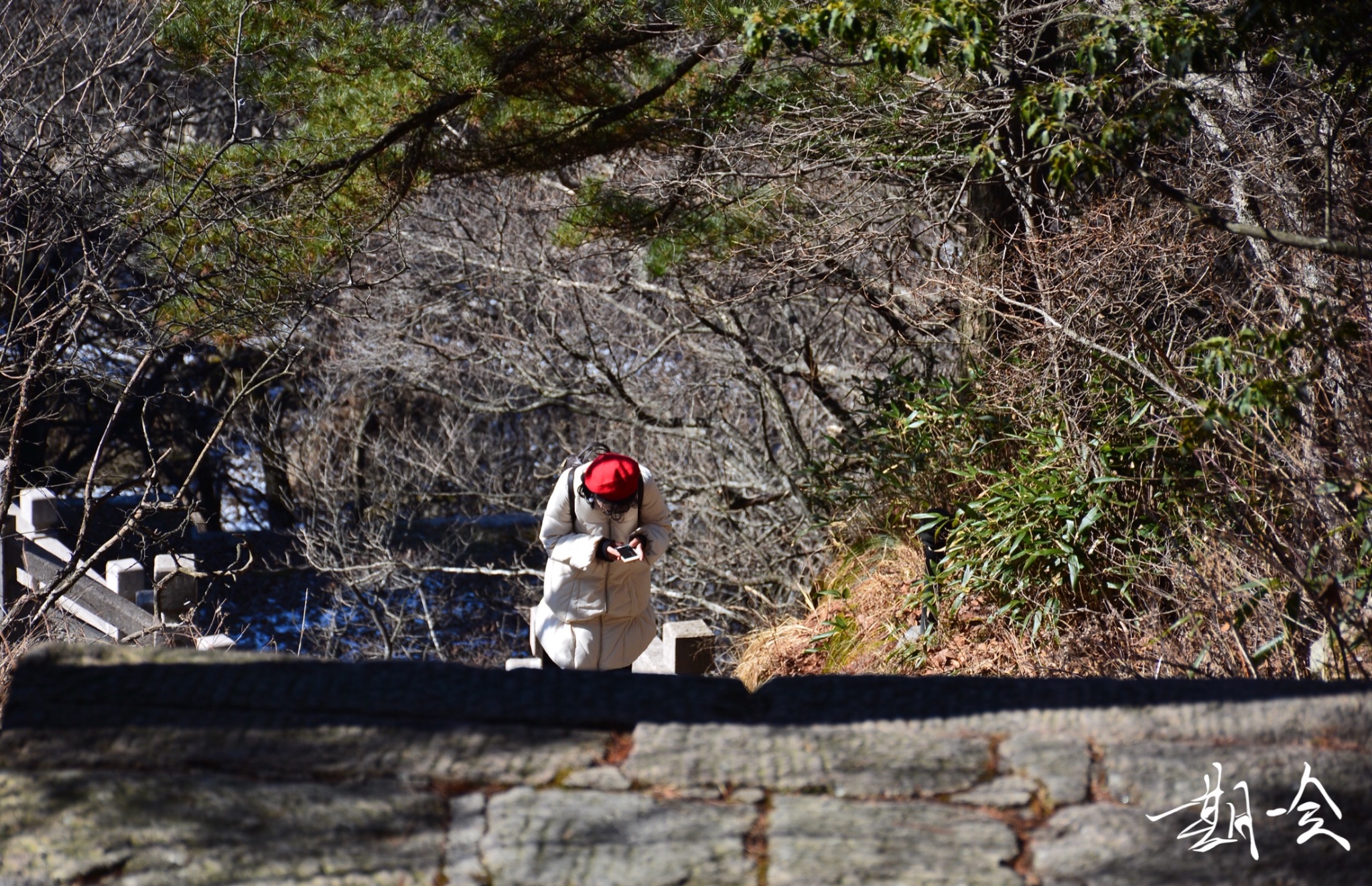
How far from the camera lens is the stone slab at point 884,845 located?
1.59 m

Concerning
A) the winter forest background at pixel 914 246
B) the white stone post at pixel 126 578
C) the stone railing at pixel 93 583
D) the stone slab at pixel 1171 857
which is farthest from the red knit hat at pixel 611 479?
the white stone post at pixel 126 578

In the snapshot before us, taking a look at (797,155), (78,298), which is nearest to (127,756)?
(78,298)

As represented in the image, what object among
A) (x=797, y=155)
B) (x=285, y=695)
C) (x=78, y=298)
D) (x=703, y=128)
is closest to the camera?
(x=285, y=695)

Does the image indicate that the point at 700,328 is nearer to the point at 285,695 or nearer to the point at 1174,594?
the point at 1174,594

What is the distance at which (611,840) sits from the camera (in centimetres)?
166

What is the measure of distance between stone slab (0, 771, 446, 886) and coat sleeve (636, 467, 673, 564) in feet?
8.71

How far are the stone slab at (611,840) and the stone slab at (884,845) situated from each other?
62mm

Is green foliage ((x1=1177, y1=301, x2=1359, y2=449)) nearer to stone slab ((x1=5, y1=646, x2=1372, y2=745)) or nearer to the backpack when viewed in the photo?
stone slab ((x1=5, y1=646, x2=1372, y2=745))

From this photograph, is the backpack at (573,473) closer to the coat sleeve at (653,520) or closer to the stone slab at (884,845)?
the coat sleeve at (653,520)

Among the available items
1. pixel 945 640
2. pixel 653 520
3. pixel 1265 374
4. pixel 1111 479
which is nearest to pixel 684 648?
pixel 653 520

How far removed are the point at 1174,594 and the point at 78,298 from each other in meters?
4.54

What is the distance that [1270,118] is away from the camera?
16.4 ft

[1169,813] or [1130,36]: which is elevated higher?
[1130,36]

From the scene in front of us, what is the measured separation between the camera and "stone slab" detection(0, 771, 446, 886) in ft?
5.22
